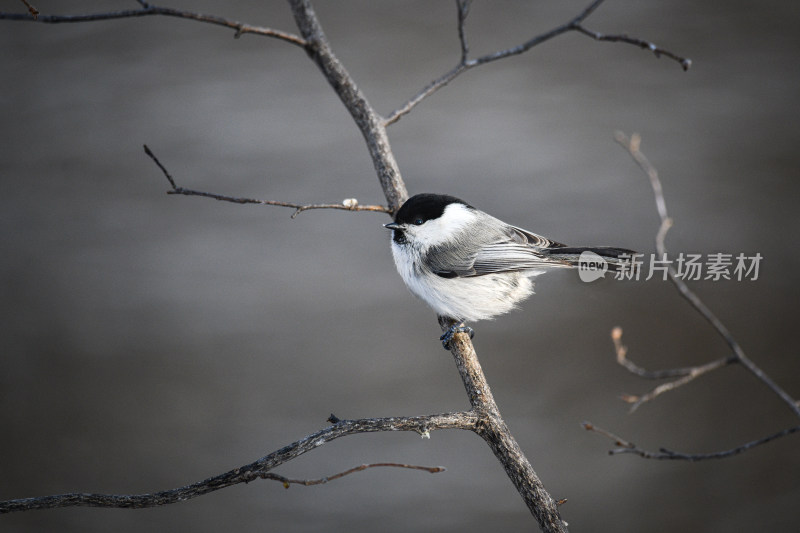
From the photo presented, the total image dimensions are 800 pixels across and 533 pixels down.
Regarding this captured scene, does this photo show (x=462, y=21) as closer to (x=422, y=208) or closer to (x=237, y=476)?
(x=422, y=208)

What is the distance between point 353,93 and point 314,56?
4.8 inches

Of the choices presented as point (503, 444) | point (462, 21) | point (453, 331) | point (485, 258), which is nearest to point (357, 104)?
point (462, 21)

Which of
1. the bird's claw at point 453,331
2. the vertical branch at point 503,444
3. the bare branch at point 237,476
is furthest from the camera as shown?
the bird's claw at point 453,331

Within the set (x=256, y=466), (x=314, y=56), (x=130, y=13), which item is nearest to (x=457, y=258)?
(x=314, y=56)

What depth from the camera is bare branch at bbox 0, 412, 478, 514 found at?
88 cm

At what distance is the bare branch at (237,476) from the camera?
2.87ft

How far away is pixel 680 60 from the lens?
3.66ft

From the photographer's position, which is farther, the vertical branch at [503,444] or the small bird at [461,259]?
the small bird at [461,259]

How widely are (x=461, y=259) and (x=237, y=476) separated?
73 centimetres

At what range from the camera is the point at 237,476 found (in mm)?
958

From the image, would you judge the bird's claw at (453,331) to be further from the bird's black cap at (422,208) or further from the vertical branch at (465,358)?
the bird's black cap at (422,208)

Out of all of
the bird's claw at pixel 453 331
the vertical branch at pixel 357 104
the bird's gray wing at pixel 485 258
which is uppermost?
the vertical branch at pixel 357 104

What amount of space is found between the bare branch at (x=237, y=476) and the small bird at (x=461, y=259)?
0.36 m

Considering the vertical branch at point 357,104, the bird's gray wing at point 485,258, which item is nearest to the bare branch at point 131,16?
the vertical branch at point 357,104
